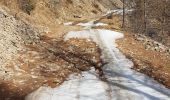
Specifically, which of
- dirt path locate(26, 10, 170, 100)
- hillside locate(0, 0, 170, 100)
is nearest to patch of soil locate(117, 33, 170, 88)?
hillside locate(0, 0, 170, 100)

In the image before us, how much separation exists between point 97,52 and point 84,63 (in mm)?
3159

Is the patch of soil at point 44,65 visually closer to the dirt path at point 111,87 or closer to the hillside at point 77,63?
the hillside at point 77,63

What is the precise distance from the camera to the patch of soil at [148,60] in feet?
64.8

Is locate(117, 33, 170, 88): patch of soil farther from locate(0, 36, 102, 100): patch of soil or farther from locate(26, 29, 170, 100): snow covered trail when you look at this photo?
locate(0, 36, 102, 100): patch of soil

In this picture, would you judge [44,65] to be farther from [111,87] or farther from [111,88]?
[111,88]

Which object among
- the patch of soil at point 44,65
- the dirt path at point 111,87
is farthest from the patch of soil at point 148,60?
the patch of soil at point 44,65

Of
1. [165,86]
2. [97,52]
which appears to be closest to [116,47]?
[97,52]

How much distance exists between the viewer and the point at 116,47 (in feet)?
88.1

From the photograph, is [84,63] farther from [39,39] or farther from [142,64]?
[39,39]

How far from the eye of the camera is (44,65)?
70.6 ft

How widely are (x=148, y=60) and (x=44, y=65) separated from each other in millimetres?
6557

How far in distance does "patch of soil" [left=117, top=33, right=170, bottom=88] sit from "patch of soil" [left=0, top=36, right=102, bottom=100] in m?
2.22

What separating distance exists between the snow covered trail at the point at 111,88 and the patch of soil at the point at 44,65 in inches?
30.0

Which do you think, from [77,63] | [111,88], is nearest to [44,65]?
[77,63]
